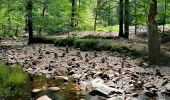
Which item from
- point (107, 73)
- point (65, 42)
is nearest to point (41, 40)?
point (65, 42)

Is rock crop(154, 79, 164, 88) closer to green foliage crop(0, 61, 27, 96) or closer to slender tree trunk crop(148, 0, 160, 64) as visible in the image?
slender tree trunk crop(148, 0, 160, 64)

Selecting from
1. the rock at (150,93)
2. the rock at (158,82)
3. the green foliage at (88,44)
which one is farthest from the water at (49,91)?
the green foliage at (88,44)

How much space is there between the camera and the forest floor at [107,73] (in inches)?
502

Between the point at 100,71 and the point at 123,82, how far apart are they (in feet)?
8.17

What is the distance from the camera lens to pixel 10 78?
15883 millimetres

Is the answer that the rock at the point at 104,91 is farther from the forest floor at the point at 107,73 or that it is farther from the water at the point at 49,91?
the water at the point at 49,91

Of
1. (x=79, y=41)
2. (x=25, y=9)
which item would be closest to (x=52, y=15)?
(x=25, y=9)

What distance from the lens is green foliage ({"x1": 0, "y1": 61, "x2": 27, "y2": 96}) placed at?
13.2 meters

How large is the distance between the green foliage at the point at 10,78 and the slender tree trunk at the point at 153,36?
629cm

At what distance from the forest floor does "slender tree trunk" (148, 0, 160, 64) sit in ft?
1.90

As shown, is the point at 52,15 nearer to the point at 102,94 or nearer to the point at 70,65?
the point at 70,65

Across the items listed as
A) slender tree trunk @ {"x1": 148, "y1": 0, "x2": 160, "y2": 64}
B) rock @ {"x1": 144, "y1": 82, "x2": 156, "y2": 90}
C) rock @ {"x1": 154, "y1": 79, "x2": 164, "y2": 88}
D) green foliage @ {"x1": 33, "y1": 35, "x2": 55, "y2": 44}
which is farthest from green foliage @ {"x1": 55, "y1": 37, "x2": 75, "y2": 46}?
rock @ {"x1": 144, "y1": 82, "x2": 156, "y2": 90}

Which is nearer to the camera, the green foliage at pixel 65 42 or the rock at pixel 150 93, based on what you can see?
the rock at pixel 150 93

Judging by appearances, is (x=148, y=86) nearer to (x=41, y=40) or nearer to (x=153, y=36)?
(x=153, y=36)
